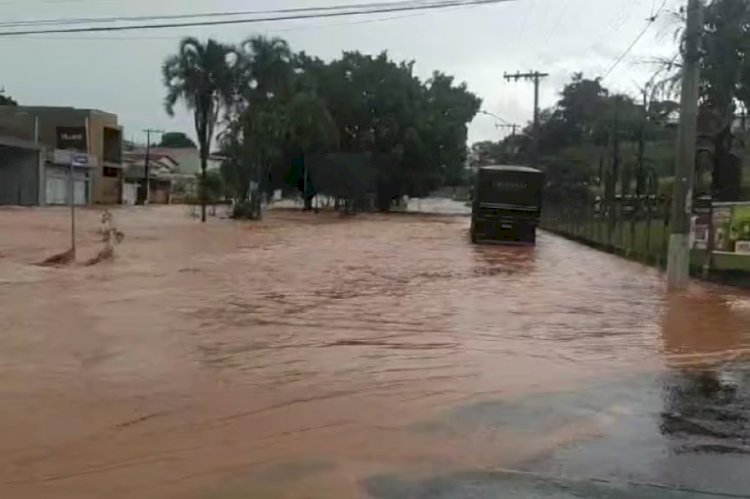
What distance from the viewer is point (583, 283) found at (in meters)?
21.7

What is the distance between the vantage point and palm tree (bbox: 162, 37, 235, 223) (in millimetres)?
54969

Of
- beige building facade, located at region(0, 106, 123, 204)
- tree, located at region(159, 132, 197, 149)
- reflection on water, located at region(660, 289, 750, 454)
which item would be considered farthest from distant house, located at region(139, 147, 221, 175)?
reflection on water, located at region(660, 289, 750, 454)

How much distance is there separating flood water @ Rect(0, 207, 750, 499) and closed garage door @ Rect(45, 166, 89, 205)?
49.3 meters

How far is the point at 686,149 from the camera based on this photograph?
19531mm

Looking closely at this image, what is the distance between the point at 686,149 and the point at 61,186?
57450mm

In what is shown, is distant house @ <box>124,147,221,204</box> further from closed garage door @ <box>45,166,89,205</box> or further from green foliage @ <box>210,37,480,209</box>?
green foliage @ <box>210,37,480,209</box>

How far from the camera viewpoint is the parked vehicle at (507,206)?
121 ft

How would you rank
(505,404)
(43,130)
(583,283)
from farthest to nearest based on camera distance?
(43,130)
(583,283)
(505,404)

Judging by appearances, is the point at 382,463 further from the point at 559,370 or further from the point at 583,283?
the point at 583,283

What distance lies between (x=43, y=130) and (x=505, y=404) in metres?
72.1

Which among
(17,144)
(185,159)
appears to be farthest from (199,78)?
(185,159)

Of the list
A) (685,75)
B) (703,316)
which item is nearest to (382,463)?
(703,316)

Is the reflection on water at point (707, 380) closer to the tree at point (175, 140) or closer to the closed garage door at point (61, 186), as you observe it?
the closed garage door at point (61, 186)

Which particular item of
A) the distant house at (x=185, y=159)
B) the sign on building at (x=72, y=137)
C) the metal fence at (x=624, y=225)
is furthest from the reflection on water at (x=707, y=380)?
the distant house at (x=185, y=159)
